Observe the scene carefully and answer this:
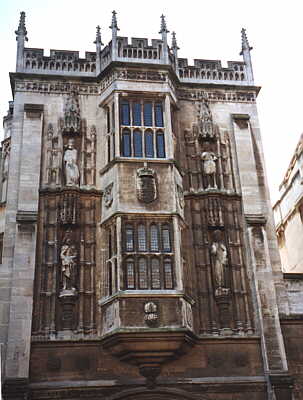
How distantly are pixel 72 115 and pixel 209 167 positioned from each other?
200 inches

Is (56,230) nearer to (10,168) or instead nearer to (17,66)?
(10,168)

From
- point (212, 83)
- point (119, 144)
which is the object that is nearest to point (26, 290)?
point (119, 144)

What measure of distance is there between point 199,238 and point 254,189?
9.04ft

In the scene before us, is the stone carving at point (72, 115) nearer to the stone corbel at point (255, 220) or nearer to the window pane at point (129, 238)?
the window pane at point (129, 238)

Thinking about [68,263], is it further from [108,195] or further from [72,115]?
[72,115]

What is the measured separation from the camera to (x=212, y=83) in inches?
846

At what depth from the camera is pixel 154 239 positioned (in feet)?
57.5

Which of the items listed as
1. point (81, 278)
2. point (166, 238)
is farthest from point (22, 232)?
point (166, 238)

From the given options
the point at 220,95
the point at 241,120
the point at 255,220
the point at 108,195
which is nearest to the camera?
the point at 108,195

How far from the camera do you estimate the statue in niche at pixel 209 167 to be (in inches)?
765

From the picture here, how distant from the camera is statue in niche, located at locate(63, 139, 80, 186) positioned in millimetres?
18750

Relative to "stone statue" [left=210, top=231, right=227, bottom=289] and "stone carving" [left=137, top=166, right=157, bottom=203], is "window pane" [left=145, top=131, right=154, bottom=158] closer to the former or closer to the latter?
"stone carving" [left=137, top=166, right=157, bottom=203]

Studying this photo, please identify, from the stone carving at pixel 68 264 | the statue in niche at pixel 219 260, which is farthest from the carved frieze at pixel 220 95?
the stone carving at pixel 68 264

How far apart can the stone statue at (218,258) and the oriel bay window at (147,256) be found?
1609 millimetres
